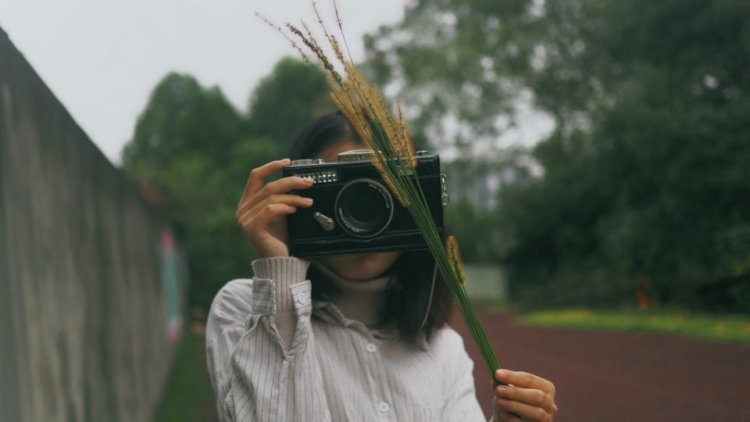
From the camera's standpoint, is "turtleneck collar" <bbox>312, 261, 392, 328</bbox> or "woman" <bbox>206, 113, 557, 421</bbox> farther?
"turtleneck collar" <bbox>312, 261, 392, 328</bbox>

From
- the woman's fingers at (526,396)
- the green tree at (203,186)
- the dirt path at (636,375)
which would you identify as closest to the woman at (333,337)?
the woman's fingers at (526,396)

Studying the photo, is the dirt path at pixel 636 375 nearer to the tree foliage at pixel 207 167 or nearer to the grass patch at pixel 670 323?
the grass patch at pixel 670 323

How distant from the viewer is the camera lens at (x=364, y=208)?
6.13 ft

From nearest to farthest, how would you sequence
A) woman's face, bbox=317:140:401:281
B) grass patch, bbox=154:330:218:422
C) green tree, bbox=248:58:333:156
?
woman's face, bbox=317:140:401:281 → grass patch, bbox=154:330:218:422 → green tree, bbox=248:58:333:156

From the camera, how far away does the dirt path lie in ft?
23.0

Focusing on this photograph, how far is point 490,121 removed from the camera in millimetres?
30500

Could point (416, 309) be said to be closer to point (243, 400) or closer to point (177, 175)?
point (243, 400)

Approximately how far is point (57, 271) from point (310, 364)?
1.87 m

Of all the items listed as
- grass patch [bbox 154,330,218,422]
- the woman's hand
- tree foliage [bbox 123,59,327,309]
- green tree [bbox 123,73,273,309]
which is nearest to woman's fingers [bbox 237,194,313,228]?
the woman's hand

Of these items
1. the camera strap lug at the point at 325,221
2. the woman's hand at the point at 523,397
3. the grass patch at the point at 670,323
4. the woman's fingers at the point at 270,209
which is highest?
the woman's fingers at the point at 270,209

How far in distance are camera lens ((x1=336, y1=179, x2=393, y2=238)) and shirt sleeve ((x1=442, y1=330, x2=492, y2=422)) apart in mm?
402

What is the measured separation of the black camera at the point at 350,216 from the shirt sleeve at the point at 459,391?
0.35 metres

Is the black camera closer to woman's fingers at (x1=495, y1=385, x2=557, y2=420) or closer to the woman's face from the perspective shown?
the woman's face

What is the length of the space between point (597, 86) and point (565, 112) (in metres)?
1.41
